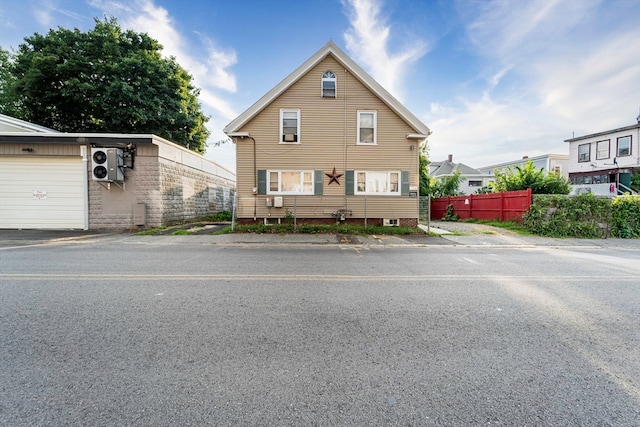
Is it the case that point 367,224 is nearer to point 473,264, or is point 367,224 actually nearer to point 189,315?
point 473,264

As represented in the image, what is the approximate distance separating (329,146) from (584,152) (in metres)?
28.6

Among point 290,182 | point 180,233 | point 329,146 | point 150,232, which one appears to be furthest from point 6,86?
point 329,146

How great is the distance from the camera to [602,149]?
2656 centimetres

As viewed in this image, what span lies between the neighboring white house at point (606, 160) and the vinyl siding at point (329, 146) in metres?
16.9

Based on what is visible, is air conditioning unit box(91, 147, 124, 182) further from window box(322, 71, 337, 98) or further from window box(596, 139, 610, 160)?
window box(596, 139, 610, 160)

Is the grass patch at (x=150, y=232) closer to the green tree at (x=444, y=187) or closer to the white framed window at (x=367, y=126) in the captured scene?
the white framed window at (x=367, y=126)

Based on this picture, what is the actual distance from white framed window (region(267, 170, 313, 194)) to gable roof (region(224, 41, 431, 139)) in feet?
9.07

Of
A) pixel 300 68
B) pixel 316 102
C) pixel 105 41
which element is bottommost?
pixel 316 102

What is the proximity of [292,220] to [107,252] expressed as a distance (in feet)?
23.8

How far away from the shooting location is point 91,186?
12.6 m

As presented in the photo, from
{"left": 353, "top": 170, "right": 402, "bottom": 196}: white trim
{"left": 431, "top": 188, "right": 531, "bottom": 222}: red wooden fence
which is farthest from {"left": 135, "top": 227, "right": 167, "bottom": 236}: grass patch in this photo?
{"left": 431, "top": 188, "right": 531, "bottom": 222}: red wooden fence

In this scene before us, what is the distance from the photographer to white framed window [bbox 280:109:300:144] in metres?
14.0

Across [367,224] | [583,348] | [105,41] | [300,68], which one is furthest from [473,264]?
[105,41]

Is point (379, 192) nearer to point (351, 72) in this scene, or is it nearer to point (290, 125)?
point (290, 125)
